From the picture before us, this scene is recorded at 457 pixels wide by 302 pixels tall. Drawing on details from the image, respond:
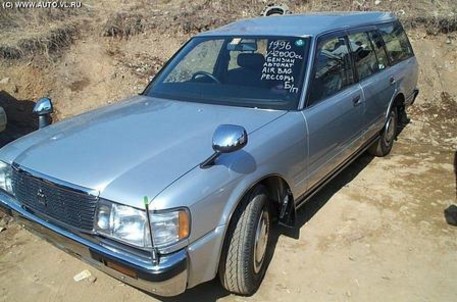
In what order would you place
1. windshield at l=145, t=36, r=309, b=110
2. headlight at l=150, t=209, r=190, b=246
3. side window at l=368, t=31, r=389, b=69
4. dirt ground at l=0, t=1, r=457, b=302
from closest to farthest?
headlight at l=150, t=209, r=190, b=246
dirt ground at l=0, t=1, r=457, b=302
windshield at l=145, t=36, r=309, b=110
side window at l=368, t=31, r=389, b=69

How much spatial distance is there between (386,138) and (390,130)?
0.14 meters

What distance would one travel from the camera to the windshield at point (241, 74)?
11.1 ft

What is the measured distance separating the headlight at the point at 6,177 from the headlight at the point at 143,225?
0.97 meters

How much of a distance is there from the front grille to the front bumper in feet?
0.33

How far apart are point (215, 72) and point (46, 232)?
1874mm

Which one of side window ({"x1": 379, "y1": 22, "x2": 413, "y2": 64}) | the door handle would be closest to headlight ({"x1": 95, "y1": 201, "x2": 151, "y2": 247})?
the door handle

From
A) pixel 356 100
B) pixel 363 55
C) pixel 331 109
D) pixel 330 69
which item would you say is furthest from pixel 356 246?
pixel 363 55

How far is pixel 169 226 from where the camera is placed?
2.29 meters

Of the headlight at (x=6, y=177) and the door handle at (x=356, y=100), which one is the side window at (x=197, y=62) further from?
the headlight at (x=6, y=177)

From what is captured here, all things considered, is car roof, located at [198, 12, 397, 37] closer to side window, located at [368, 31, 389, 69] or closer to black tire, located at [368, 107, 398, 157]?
side window, located at [368, 31, 389, 69]

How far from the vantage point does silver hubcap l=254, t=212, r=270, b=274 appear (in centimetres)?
297

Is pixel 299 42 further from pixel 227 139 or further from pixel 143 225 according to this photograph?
pixel 143 225

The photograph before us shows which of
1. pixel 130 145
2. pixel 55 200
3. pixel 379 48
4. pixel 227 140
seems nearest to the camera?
pixel 227 140

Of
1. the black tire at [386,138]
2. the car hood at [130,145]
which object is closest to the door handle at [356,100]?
the car hood at [130,145]
